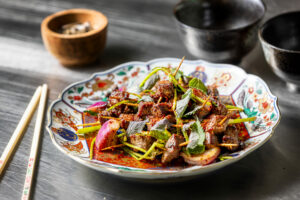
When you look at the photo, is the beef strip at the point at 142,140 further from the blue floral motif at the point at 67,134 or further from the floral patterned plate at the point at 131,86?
the blue floral motif at the point at 67,134

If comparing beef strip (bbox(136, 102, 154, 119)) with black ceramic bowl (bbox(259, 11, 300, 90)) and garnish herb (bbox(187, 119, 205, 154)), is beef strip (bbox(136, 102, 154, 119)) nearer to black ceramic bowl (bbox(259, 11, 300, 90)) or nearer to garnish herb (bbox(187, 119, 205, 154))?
garnish herb (bbox(187, 119, 205, 154))

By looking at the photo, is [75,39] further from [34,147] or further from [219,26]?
[219,26]

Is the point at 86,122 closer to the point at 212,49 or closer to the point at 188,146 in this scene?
the point at 188,146

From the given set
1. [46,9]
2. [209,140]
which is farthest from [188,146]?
[46,9]

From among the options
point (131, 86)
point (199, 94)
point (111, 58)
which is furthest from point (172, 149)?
point (111, 58)

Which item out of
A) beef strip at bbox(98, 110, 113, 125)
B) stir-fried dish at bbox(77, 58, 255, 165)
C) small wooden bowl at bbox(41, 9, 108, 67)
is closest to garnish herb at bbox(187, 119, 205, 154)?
stir-fried dish at bbox(77, 58, 255, 165)

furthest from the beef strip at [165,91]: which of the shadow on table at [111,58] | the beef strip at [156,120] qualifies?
Answer: the shadow on table at [111,58]
